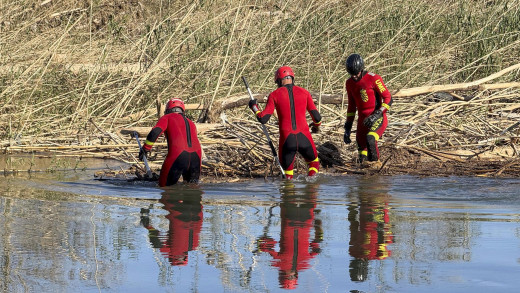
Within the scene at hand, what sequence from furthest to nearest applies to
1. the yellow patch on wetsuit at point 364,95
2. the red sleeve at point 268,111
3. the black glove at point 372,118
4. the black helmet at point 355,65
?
the yellow patch on wetsuit at point 364,95 < the black helmet at point 355,65 < the black glove at point 372,118 < the red sleeve at point 268,111

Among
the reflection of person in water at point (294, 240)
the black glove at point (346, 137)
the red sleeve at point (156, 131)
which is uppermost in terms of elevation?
the black glove at point (346, 137)

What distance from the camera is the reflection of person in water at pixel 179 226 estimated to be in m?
5.86

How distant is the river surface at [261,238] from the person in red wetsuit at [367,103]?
1324mm

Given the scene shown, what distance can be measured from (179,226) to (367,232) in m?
1.48

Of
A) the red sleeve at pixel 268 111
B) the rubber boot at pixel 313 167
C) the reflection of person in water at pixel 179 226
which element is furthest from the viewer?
the rubber boot at pixel 313 167

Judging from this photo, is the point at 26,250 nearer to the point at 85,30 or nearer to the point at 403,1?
the point at 403,1

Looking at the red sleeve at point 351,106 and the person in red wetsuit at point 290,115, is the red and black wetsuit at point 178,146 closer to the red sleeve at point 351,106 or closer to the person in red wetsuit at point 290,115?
the person in red wetsuit at point 290,115

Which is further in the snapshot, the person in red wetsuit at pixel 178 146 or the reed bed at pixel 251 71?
the reed bed at pixel 251 71

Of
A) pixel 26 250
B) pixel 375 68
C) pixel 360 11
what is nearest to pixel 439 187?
pixel 26 250

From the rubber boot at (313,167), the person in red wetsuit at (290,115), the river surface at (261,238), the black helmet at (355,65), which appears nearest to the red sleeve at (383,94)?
the black helmet at (355,65)

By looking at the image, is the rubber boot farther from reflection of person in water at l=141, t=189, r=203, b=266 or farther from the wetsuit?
reflection of person in water at l=141, t=189, r=203, b=266

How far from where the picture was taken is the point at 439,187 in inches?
380

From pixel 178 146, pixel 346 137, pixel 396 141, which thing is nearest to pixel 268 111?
pixel 178 146

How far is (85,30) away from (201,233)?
46.0ft
